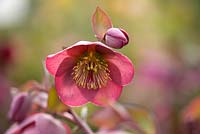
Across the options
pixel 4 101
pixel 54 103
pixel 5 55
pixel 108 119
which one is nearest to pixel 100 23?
pixel 54 103

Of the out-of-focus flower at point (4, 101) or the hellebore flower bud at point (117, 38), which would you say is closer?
the hellebore flower bud at point (117, 38)

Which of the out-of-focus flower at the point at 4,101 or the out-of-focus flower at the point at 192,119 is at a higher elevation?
the out-of-focus flower at the point at 192,119

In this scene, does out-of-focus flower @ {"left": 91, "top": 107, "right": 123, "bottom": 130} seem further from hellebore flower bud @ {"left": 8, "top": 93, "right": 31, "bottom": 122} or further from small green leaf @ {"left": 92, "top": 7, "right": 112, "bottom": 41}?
small green leaf @ {"left": 92, "top": 7, "right": 112, "bottom": 41}

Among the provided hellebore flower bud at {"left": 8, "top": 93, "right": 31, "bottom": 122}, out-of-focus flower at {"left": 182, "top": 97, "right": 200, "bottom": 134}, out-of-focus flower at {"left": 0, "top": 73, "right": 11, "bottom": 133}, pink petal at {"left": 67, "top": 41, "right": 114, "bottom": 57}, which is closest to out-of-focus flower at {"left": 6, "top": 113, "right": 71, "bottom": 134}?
hellebore flower bud at {"left": 8, "top": 93, "right": 31, "bottom": 122}

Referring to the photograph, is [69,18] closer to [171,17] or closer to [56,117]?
[171,17]

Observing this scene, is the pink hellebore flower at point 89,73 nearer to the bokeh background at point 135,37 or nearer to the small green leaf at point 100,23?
the small green leaf at point 100,23

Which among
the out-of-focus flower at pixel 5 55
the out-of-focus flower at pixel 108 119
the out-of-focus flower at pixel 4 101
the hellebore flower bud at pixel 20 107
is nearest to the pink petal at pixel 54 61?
the hellebore flower bud at pixel 20 107
